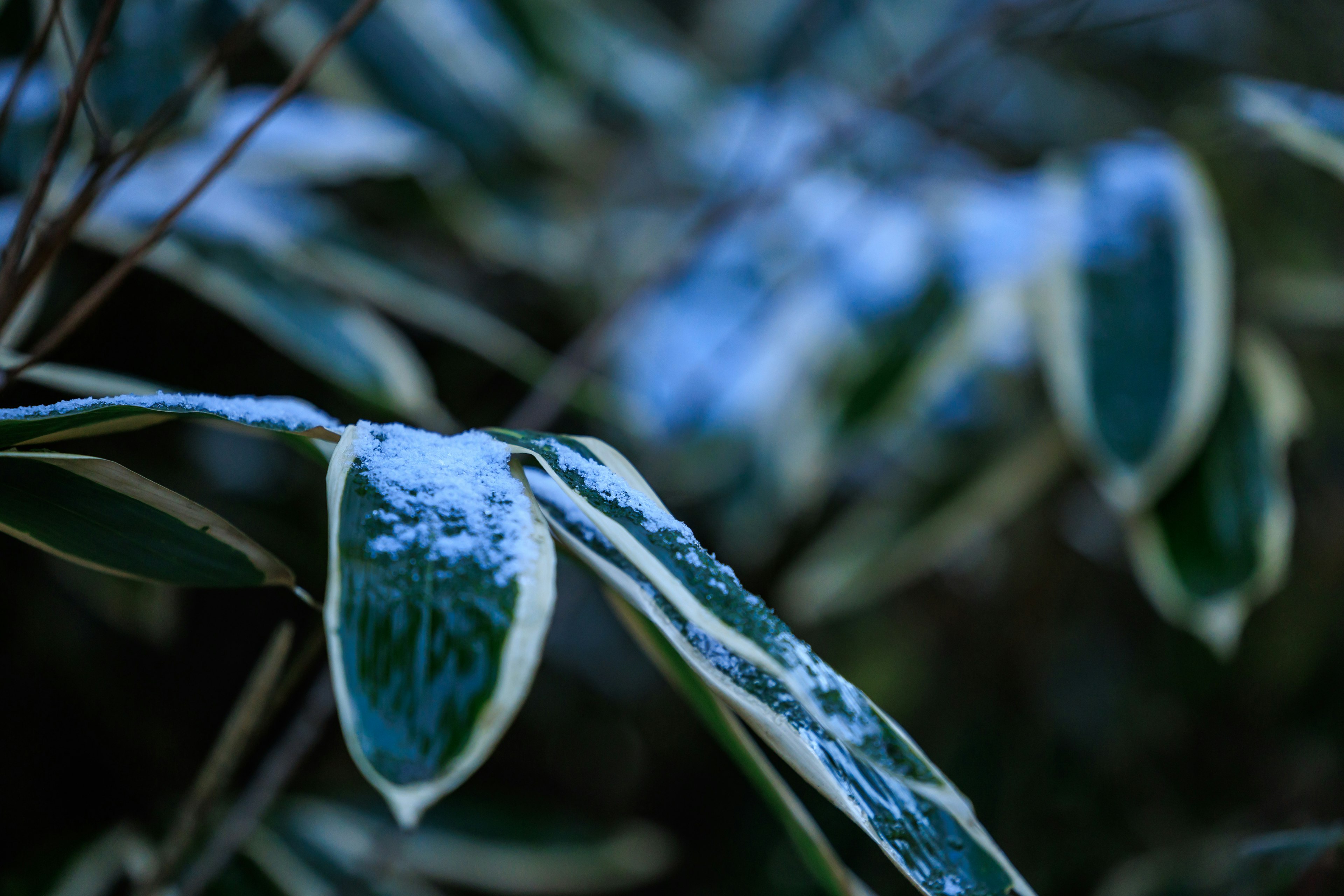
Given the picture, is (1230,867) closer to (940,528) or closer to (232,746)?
(940,528)

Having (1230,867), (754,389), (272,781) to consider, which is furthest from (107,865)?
(1230,867)

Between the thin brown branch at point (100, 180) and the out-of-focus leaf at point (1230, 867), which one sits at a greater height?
the thin brown branch at point (100, 180)

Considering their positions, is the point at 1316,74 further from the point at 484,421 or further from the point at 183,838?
the point at 183,838

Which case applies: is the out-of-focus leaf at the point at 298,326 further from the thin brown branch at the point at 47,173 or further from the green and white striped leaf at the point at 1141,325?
the green and white striped leaf at the point at 1141,325

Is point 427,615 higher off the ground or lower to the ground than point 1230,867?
higher

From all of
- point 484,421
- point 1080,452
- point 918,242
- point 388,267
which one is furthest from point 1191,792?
point 388,267

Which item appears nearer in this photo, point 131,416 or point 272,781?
point 131,416

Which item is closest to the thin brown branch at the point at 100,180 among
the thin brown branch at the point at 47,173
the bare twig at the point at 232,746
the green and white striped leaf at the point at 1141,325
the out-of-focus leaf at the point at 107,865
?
the thin brown branch at the point at 47,173
